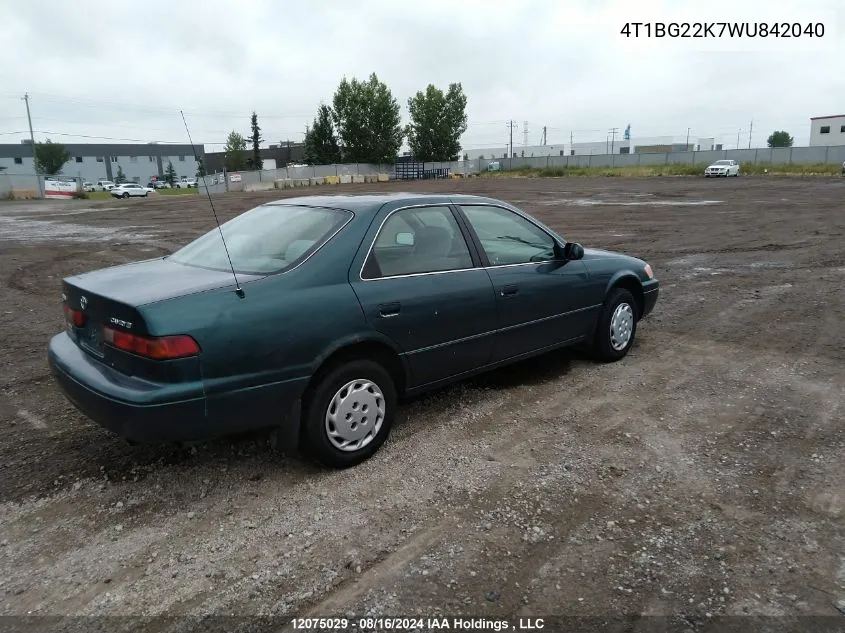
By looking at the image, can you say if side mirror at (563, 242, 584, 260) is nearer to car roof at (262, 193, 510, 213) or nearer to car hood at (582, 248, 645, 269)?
car hood at (582, 248, 645, 269)

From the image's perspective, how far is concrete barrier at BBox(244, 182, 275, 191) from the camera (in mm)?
52219

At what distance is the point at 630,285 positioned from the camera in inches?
223

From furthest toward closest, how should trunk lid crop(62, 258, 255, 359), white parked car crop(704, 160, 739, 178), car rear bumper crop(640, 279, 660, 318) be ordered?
white parked car crop(704, 160, 739, 178) → car rear bumper crop(640, 279, 660, 318) → trunk lid crop(62, 258, 255, 359)

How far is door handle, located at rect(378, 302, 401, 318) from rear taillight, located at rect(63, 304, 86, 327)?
66.1 inches

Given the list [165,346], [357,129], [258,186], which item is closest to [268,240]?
[165,346]

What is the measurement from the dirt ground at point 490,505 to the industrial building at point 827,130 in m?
92.0

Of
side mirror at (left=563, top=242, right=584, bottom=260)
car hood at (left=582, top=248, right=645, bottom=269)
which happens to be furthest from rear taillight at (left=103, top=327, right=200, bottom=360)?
car hood at (left=582, top=248, right=645, bottom=269)

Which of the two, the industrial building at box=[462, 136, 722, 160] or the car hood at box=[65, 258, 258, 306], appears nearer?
the car hood at box=[65, 258, 258, 306]

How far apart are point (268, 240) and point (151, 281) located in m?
0.76

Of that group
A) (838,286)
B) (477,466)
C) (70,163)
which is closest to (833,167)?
(838,286)

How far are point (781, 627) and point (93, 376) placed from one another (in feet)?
11.1

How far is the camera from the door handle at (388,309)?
3631mm

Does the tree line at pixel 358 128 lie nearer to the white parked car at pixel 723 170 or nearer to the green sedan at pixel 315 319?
the white parked car at pixel 723 170

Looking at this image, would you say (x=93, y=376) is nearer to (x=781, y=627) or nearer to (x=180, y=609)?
(x=180, y=609)
